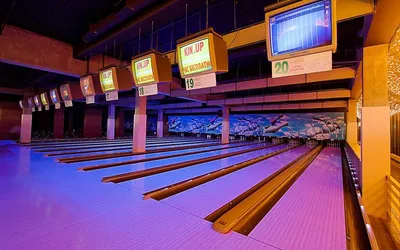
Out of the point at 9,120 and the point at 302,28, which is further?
the point at 9,120

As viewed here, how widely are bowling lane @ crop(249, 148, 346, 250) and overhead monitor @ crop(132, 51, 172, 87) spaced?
2641 millimetres

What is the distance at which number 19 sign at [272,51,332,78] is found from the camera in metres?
1.98

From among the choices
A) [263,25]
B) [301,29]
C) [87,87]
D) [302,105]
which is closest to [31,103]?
[87,87]

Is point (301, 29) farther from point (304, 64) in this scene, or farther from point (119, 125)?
point (119, 125)

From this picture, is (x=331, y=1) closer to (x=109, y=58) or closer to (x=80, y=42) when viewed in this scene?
(x=80, y=42)

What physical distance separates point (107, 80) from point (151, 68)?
5.02 feet

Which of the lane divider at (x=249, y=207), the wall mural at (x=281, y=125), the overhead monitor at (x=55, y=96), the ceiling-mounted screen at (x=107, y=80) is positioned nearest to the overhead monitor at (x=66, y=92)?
the overhead monitor at (x=55, y=96)

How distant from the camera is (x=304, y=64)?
209cm

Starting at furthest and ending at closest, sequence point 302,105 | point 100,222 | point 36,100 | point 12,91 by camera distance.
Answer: point 302,105 → point 12,91 → point 36,100 → point 100,222

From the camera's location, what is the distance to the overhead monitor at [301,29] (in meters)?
1.89

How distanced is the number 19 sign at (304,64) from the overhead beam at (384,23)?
99cm

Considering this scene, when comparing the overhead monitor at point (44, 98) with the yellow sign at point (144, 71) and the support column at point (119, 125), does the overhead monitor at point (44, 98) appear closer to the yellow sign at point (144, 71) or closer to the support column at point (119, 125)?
Result: the yellow sign at point (144, 71)

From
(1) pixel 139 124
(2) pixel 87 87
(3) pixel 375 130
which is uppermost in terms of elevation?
(2) pixel 87 87

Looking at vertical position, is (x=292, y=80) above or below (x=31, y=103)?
above
